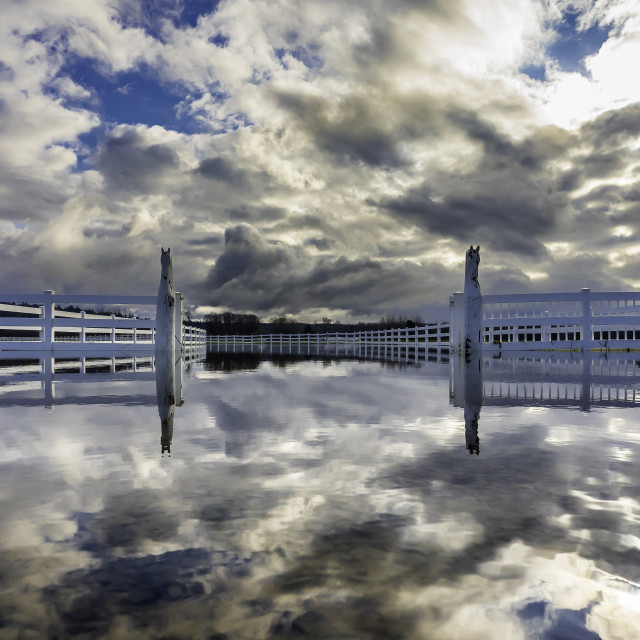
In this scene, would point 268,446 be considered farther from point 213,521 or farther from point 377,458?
point 213,521

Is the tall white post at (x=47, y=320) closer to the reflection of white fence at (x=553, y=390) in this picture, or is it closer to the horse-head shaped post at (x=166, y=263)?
the horse-head shaped post at (x=166, y=263)

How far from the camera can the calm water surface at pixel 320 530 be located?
1.34 meters

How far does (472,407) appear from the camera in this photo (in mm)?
5234

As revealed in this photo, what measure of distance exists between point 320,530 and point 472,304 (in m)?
12.5

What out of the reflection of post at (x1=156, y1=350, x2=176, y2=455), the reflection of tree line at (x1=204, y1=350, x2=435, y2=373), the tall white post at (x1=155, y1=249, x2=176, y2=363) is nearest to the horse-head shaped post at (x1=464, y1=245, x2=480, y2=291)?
the reflection of tree line at (x1=204, y1=350, x2=435, y2=373)

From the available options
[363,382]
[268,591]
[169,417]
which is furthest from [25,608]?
[363,382]

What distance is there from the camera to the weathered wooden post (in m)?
13.8

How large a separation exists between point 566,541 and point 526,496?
19.2 inches

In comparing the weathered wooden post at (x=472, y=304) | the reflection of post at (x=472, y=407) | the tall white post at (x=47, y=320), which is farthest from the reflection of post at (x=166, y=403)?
the tall white post at (x=47, y=320)

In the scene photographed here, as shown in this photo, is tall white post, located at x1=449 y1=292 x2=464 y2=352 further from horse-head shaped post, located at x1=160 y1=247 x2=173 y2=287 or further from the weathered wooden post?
horse-head shaped post, located at x1=160 y1=247 x2=173 y2=287

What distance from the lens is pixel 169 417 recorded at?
A: 4.58 metres

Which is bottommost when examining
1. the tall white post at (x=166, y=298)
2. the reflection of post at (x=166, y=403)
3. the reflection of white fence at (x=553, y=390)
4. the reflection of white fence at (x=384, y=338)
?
the reflection of white fence at (x=553, y=390)

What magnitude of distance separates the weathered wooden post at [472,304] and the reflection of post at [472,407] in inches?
179

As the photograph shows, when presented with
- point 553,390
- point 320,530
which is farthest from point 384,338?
point 320,530
